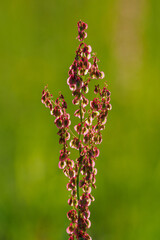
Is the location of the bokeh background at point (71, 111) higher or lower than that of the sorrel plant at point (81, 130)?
higher

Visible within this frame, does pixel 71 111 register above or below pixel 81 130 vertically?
above

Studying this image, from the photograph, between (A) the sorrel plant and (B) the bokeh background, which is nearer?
(A) the sorrel plant

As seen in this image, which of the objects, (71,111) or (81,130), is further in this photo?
(71,111)

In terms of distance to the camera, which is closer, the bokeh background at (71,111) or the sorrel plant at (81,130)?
the sorrel plant at (81,130)

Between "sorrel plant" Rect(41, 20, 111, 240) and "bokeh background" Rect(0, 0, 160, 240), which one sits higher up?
"bokeh background" Rect(0, 0, 160, 240)
